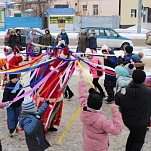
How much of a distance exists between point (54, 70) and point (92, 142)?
5.88ft

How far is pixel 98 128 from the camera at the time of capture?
3359 mm

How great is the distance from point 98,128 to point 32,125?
2.76 feet

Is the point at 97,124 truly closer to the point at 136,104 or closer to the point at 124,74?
the point at 136,104

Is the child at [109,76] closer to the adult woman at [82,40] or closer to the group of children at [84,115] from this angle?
the group of children at [84,115]

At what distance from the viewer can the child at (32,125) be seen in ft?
12.0

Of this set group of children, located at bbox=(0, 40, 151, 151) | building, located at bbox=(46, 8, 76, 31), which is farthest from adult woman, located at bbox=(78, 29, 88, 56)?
building, located at bbox=(46, 8, 76, 31)

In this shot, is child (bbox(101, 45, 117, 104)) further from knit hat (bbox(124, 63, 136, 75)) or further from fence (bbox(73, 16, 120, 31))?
fence (bbox(73, 16, 120, 31))

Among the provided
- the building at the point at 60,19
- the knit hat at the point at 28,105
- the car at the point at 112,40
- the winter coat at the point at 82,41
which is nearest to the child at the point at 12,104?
the knit hat at the point at 28,105

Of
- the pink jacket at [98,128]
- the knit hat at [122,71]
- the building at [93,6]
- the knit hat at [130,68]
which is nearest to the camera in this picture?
the pink jacket at [98,128]

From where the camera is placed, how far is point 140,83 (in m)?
3.88

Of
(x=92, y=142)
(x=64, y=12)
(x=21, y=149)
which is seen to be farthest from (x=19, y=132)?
(x=64, y=12)

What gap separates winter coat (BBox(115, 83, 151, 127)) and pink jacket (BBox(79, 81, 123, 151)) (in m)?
0.56

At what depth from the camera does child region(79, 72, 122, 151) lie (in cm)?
329

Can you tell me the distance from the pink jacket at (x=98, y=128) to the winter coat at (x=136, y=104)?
0.56 meters
